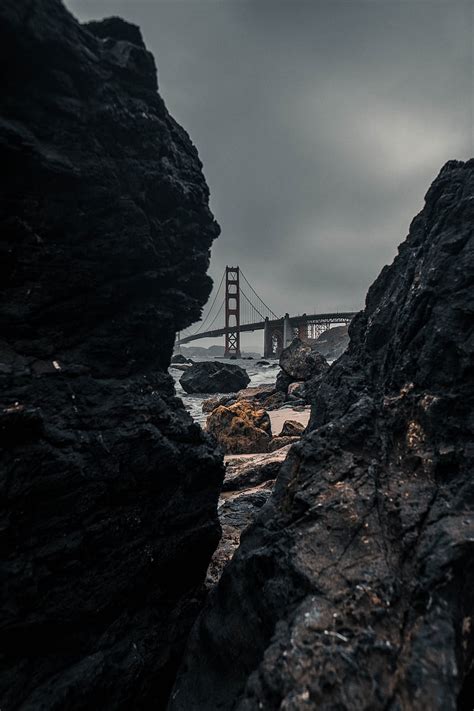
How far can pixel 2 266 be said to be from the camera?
2.62 m

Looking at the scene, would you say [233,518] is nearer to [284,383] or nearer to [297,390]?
[297,390]

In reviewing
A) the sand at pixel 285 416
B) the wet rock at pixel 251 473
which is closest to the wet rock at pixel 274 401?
the sand at pixel 285 416

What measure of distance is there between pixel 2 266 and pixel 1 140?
84 centimetres

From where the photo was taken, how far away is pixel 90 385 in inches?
121

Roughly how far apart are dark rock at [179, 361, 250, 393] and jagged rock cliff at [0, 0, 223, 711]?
878 inches

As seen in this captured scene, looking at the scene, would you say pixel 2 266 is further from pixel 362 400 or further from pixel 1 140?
pixel 362 400

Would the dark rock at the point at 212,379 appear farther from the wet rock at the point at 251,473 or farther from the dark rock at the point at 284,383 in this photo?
the wet rock at the point at 251,473

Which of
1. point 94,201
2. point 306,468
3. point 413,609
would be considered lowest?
point 413,609

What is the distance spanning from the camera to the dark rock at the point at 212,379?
25906 millimetres

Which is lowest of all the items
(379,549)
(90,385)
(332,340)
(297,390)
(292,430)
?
(297,390)

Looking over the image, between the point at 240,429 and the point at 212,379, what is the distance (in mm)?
16011

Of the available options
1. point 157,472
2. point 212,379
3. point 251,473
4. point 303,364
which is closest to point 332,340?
point 212,379

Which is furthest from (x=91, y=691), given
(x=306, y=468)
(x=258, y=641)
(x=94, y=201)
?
(x=94, y=201)

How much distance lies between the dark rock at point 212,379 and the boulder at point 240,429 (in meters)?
14.7
